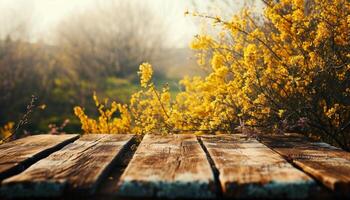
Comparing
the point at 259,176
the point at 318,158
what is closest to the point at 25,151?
the point at 259,176

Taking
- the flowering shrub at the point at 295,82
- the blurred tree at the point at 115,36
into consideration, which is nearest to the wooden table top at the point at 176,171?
the flowering shrub at the point at 295,82

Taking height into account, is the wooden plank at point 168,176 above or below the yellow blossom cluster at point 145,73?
below

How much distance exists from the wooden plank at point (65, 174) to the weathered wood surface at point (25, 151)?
10 cm

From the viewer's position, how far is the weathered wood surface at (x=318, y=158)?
1.30 m

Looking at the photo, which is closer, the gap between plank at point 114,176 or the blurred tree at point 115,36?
the gap between plank at point 114,176

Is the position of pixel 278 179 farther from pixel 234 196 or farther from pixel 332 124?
pixel 332 124

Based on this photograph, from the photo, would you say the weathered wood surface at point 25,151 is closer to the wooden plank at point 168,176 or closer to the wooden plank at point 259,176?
the wooden plank at point 168,176

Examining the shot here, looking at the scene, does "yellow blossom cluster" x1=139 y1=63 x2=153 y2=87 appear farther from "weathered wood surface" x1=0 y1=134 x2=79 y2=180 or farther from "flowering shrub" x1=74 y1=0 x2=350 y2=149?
"weathered wood surface" x1=0 y1=134 x2=79 y2=180

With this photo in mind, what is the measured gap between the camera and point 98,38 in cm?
2891

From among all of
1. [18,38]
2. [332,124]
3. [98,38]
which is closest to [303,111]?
[332,124]

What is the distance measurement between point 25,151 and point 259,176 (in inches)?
44.2

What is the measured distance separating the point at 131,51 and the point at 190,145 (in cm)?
2883

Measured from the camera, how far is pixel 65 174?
1.46 metres

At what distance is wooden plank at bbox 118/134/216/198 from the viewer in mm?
1286
